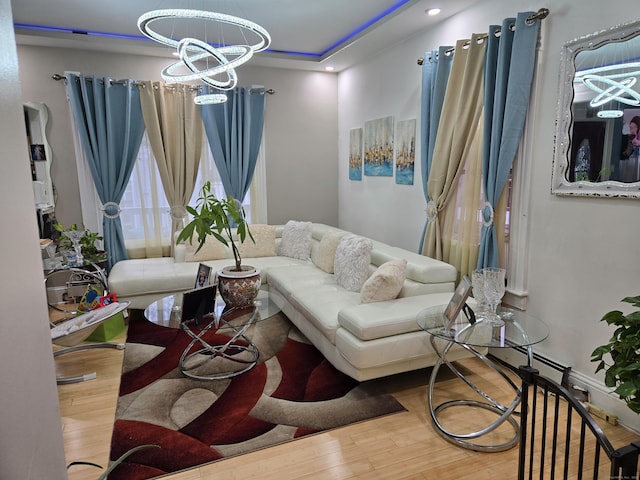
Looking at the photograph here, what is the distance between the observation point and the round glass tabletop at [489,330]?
214cm

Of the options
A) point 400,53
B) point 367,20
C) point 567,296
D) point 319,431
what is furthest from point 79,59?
point 567,296

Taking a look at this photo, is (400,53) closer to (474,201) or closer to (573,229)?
(474,201)

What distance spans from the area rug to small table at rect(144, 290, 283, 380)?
76mm

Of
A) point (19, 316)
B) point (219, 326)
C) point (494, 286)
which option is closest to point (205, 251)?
point (219, 326)

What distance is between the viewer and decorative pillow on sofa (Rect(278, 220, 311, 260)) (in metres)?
4.62

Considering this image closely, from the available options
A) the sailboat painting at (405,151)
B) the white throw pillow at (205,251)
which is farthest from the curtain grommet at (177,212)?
the sailboat painting at (405,151)

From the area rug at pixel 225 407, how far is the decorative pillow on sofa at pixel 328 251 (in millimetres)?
888

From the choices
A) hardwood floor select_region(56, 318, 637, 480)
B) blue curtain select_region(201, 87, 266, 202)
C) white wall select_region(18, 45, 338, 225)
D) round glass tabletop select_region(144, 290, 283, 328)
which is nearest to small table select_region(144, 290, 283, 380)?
round glass tabletop select_region(144, 290, 283, 328)

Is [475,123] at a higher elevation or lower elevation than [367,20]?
lower

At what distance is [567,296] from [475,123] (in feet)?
4.64

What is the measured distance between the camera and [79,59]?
4457 mm

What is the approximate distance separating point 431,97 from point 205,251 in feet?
9.17

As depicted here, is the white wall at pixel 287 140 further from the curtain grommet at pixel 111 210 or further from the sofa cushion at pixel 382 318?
the sofa cushion at pixel 382 318

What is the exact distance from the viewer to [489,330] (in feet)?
7.51
